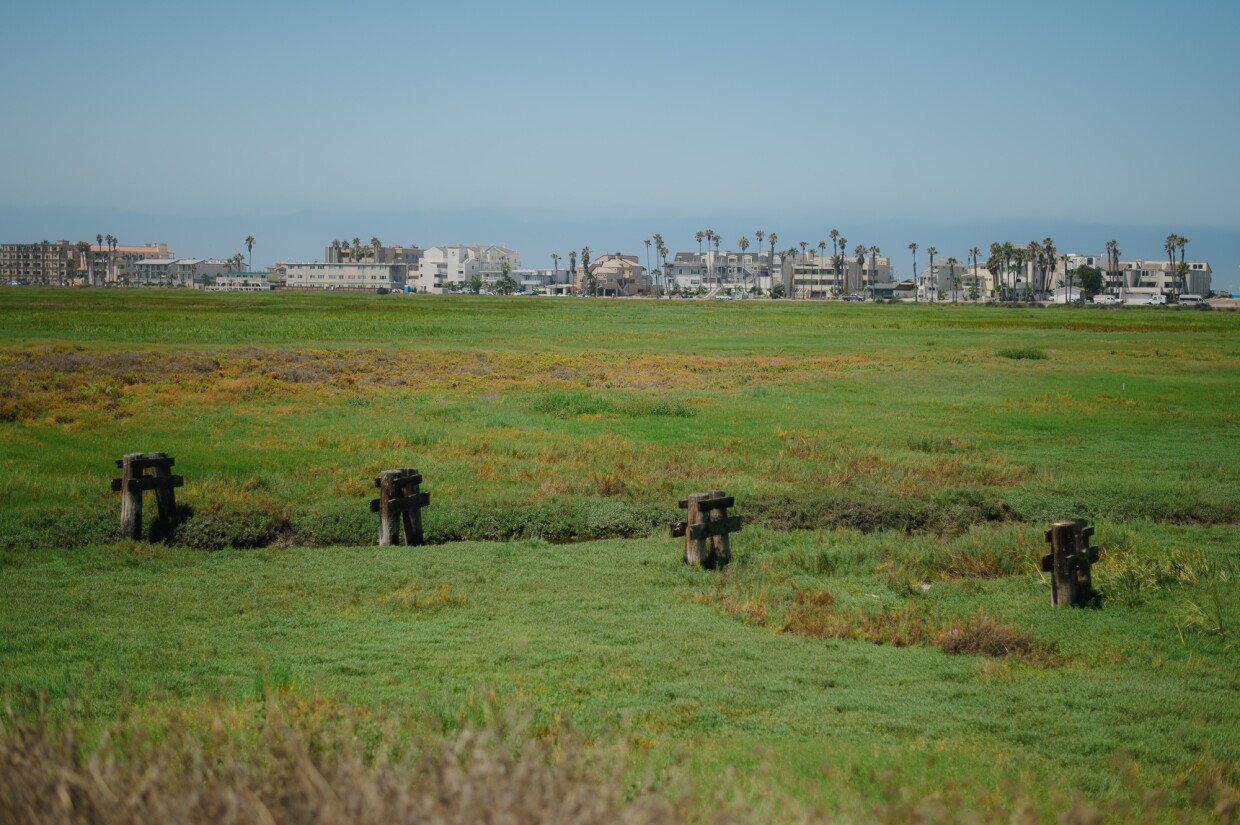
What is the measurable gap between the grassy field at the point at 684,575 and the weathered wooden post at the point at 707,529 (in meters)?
0.56

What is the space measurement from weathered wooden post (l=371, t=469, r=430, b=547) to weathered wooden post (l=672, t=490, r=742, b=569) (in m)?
4.90

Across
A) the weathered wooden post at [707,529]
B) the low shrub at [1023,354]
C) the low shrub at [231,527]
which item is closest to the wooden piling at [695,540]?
the weathered wooden post at [707,529]

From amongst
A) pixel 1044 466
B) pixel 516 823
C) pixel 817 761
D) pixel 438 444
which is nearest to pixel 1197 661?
pixel 817 761

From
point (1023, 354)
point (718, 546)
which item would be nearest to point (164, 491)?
point (718, 546)

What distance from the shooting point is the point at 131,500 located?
18703mm

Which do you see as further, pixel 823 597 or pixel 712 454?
pixel 712 454

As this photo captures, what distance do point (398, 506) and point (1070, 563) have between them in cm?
1092

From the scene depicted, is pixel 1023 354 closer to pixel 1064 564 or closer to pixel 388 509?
pixel 1064 564

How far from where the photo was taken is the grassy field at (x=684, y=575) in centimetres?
928

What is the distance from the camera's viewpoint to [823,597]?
14883 millimetres

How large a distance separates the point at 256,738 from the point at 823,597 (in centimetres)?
1002

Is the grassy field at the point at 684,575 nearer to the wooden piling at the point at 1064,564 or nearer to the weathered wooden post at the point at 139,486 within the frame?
the wooden piling at the point at 1064,564

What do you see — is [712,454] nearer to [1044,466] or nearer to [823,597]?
[1044,466]

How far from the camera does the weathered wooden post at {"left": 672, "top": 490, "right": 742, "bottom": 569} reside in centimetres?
1667
